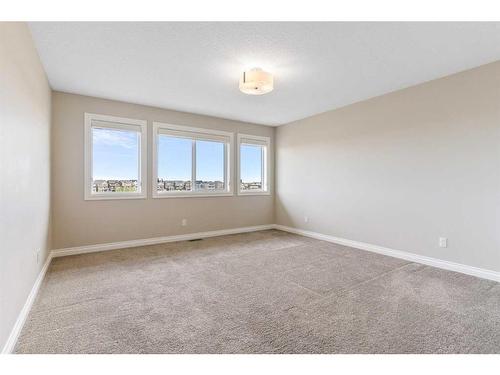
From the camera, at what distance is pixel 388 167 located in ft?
12.7

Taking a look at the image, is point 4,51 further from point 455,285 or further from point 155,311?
point 455,285

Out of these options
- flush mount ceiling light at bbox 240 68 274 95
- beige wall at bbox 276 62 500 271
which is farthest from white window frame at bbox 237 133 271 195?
flush mount ceiling light at bbox 240 68 274 95

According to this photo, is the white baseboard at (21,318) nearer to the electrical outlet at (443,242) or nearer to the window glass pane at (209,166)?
the window glass pane at (209,166)

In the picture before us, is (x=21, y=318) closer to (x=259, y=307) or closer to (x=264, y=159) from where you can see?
(x=259, y=307)

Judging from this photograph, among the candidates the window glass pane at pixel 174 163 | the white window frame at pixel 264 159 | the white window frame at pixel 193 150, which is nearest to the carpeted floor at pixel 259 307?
the white window frame at pixel 193 150

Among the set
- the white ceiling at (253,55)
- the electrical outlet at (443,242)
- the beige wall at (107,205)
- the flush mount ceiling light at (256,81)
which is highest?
the white ceiling at (253,55)

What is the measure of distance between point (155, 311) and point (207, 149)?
3.52 m

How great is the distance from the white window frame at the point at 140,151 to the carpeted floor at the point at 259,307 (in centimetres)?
101

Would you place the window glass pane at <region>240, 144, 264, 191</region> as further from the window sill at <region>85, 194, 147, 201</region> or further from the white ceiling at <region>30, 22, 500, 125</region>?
the window sill at <region>85, 194, 147, 201</region>

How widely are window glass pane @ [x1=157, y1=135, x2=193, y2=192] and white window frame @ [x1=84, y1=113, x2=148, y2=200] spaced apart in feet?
0.89

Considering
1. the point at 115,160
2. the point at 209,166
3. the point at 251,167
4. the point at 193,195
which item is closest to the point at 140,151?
the point at 115,160

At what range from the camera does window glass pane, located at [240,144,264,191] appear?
560cm

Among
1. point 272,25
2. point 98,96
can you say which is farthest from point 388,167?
point 98,96

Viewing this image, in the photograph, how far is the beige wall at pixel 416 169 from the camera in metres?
2.91
